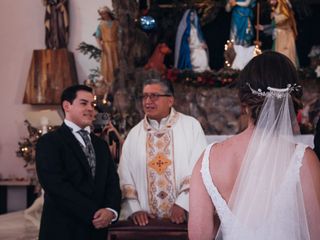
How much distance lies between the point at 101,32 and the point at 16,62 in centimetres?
163

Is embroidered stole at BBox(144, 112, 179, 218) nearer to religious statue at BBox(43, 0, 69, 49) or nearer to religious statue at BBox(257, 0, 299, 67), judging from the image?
religious statue at BBox(257, 0, 299, 67)

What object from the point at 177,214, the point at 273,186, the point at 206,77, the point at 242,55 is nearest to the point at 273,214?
the point at 273,186

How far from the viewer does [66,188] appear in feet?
13.4

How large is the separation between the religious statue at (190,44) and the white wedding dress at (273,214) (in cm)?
594

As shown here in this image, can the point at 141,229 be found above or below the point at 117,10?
below

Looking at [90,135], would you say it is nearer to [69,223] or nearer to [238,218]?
[69,223]

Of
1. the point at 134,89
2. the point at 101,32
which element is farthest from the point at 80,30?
the point at 134,89

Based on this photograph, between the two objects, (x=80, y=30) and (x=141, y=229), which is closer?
(x=141, y=229)

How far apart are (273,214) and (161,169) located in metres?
2.56

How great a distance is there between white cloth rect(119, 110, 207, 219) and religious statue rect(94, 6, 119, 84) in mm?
3300

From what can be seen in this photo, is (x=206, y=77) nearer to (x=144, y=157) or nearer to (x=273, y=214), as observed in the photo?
(x=144, y=157)

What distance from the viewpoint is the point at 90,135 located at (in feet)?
14.6

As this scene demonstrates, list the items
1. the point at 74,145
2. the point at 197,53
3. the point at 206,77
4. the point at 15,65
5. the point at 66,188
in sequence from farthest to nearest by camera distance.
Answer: the point at 15,65, the point at 197,53, the point at 206,77, the point at 74,145, the point at 66,188

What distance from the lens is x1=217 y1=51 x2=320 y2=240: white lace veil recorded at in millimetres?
2336
